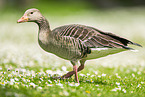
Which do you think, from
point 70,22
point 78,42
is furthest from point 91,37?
point 70,22

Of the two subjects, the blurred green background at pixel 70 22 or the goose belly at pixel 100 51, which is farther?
the blurred green background at pixel 70 22

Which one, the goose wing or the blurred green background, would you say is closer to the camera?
the goose wing

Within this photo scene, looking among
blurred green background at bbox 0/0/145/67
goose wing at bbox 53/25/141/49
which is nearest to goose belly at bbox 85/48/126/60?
goose wing at bbox 53/25/141/49

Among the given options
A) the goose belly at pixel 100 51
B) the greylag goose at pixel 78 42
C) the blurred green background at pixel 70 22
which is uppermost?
the greylag goose at pixel 78 42

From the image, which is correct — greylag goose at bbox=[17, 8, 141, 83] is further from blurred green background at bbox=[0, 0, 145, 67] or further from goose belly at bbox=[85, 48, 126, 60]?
blurred green background at bbox=[0, 0, 145, 67]

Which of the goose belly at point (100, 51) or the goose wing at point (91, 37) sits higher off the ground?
the goose wing at point (91, 37)

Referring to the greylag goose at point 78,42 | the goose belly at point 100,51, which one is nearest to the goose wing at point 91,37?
the greylag goose at point 78,42

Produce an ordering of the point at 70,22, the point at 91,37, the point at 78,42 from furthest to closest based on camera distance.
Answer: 1. the point at 70,22
2. the point at 91,37
3. the point at 78,42

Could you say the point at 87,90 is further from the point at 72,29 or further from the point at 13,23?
the point at 13,23

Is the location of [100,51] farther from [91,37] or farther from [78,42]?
[78,42]

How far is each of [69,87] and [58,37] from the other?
1.58m

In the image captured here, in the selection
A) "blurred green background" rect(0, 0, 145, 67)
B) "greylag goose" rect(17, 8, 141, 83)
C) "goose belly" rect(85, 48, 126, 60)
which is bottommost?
"blurred green background" rect(0, 0, 145, 67)

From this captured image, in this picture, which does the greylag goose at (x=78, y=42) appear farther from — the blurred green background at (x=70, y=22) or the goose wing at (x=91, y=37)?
the blurred green background at (x=70, y=22)

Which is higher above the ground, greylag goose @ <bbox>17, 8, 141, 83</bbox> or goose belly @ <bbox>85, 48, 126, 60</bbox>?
greylag goose @ <bbox>17, 8, 141, 83</bbox>
